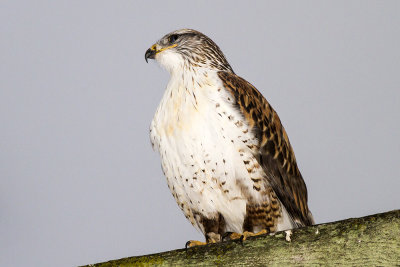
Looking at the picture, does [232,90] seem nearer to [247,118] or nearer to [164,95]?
[247,118]

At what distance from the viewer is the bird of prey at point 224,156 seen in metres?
3.22

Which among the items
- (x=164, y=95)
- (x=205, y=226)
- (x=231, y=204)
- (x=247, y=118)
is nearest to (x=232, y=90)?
(x=247, y=118)

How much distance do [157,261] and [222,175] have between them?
961 mm

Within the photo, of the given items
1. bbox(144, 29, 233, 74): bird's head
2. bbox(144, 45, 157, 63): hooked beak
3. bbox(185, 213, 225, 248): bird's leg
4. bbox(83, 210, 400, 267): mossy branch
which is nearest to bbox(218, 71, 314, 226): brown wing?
bbox(144, 29, 233, 74): bird's head

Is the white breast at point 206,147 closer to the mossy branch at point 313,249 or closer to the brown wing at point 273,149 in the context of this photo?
the brown wing at point 273,149

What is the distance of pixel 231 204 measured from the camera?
11.1ft

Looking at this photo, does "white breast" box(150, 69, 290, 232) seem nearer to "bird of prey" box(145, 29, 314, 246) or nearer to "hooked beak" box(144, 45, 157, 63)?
"bird of prey" box(145, 29, 314, 246)

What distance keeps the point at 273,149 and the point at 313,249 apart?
136 cm

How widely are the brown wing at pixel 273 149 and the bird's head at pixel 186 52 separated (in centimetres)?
29

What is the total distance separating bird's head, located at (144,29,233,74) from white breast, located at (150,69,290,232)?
311 millimetres

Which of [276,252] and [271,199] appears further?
[271,199]

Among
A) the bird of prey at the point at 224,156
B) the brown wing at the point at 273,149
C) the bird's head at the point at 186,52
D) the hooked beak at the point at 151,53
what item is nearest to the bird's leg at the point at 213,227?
the bird of prey at the point at 224,156

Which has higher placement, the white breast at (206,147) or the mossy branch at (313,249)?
the white breast at (206,147)

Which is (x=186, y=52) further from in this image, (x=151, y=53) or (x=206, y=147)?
(x=206, y=147)
